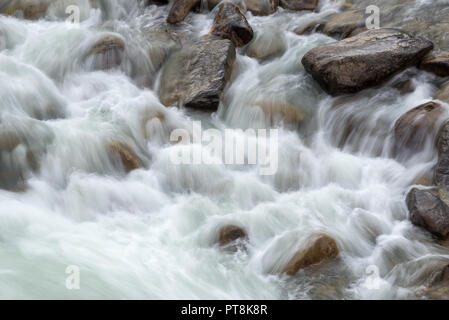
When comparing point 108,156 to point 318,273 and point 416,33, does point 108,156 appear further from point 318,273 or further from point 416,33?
point 416,33

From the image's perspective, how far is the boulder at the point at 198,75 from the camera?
26.4 feet

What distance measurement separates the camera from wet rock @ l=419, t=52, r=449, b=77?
299 inches

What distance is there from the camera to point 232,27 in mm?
9289

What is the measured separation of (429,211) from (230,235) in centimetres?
237

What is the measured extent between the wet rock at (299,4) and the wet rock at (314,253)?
6545 mm

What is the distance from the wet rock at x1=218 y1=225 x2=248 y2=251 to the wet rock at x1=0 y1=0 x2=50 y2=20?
6511 millimetres

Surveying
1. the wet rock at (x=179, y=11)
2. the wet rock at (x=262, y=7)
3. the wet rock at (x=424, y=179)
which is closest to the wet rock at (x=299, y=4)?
the wet rock at (x=262, y=7)

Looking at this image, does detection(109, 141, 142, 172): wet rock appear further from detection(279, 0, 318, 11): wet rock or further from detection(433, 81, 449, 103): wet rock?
detection(279, 0, 318, 11): wet rock

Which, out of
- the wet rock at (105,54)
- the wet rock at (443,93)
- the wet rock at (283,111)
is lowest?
the wet rock at (283,111)

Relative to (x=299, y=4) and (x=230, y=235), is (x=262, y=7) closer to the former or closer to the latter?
(x=299, y=4)

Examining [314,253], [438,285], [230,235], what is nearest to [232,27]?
[230,235]

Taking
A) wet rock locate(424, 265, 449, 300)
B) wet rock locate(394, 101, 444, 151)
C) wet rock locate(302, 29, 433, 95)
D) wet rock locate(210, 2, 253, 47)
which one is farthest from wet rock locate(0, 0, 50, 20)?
wet rock locate(424, 265, 449, 300)

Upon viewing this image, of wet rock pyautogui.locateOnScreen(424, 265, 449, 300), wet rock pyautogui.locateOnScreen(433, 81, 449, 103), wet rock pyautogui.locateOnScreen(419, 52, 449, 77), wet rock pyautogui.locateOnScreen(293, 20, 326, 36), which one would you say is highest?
wet rock pyautogui.locateOnScreen(293, 20, 326, 36)

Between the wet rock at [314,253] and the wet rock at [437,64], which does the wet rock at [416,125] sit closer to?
the wet rock at [437,64]
